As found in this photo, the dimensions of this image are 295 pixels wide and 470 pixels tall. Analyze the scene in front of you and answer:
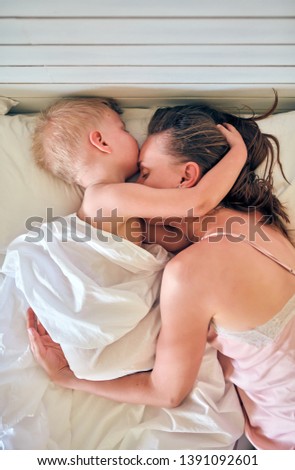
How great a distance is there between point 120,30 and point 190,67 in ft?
0.67

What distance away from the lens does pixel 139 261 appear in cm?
101

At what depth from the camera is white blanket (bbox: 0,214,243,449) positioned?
0.97 meters

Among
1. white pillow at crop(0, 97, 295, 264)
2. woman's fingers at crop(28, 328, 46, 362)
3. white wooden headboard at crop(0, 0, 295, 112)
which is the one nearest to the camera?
white wooden headboard at crop(0, 0, 295, 112)

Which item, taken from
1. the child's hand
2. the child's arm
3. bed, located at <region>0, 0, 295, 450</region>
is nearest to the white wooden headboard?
bed, located at <region>0, 0, 295, 450</region>

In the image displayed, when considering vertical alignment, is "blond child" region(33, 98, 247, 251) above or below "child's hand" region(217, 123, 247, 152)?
below

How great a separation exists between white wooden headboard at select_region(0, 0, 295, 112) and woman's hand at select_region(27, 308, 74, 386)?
63cm

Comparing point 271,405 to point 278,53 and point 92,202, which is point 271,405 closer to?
point 92,202

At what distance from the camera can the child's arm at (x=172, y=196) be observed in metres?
0.99

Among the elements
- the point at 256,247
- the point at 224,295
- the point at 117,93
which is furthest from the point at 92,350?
the point at 117,93

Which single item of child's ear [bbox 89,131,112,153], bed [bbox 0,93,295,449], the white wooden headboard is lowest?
bed [bbox 0,93,295,449]

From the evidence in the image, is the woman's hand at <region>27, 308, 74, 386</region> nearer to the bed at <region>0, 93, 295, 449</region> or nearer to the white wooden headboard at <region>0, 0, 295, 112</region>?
the bed at <region>0, 93, 295, 449</region>

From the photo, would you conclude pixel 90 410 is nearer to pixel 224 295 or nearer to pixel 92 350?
pixel 92 350

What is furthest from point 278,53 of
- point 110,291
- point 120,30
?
point 110,291

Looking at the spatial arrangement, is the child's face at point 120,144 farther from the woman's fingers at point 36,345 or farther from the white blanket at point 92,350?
the woman's fingers at point 36,345
